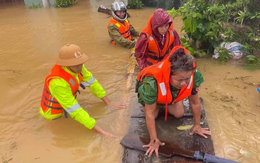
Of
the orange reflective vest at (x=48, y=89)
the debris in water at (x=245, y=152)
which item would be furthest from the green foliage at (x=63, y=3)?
the debris in water at (x=245, y=152)

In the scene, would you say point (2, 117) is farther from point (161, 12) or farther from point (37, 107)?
point (161, 12)

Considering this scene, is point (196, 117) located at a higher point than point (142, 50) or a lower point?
lower

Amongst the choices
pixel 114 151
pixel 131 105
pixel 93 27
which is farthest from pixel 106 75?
pixel 93 27

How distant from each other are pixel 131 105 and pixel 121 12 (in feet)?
9.83

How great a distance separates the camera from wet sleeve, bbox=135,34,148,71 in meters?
3.59

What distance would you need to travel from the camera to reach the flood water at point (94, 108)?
2.84 metres

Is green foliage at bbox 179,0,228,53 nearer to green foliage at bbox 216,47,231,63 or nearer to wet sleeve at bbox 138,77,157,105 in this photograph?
green foliage at bbox 216,47,231,63

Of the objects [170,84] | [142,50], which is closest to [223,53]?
[142,50]

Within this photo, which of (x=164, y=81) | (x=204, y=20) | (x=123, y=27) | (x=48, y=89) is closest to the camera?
(x=164, y=81)

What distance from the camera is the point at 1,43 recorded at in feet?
21.5

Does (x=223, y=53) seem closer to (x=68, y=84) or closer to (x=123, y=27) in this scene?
(x=123, y=27)

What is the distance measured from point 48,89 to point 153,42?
1653 millimetres

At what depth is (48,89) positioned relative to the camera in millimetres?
3115

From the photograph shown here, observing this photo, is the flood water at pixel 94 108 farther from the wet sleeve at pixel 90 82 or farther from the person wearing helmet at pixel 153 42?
the person wearing helmet at pixel 153 42
